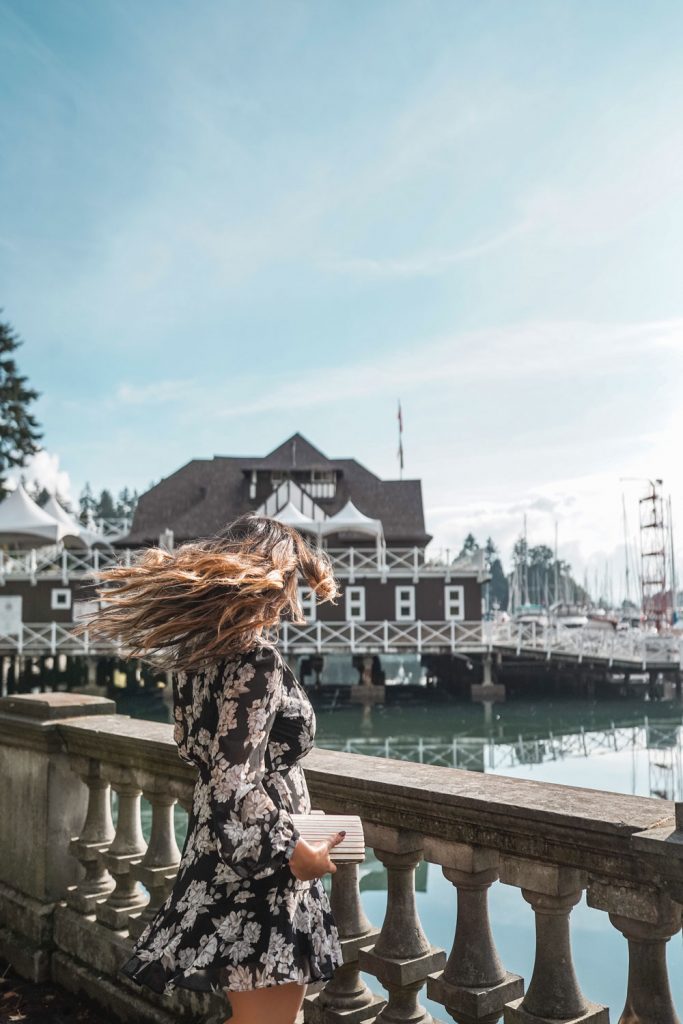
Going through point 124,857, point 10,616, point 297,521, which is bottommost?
point 124,857

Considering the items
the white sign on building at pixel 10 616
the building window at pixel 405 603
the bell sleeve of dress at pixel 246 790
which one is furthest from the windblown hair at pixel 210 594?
the white sign on building at pixel 10 616

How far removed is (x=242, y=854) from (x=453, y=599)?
121ft

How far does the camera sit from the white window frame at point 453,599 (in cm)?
3847

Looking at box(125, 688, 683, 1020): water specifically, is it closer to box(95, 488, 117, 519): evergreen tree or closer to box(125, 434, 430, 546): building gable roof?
box(125, 434, 430, 546): building gable roof

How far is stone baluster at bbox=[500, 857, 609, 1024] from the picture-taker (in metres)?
2.18

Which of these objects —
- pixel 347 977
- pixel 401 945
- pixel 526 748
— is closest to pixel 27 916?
pixel 347 977

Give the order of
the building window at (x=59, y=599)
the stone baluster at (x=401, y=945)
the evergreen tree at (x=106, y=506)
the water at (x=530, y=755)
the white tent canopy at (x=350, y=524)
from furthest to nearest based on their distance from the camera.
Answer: the evergreen tree at (x=106, y=506) → the building window at (x=59, y=599) → the white tent canopy at (x=350, y=524) → the water at (x=530, y=755) → the stone baluster at (x=401, y=945)

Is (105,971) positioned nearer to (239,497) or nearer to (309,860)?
(309,860)

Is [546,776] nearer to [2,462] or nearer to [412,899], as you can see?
[412,899]

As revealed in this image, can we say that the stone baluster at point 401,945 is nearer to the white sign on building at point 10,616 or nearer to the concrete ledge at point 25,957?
the concrete ledge at point 25,957

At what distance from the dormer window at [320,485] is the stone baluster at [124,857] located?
136 ft

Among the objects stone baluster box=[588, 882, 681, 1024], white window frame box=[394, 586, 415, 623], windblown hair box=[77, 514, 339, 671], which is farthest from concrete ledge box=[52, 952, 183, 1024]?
white window frame box=[394, 586, 415, 623]

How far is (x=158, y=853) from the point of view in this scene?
3.57 metres

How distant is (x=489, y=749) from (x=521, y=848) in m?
23.6
